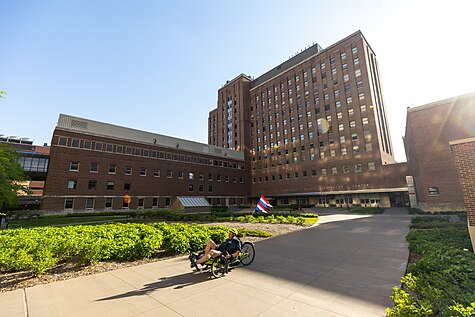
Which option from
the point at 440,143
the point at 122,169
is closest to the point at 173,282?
the point at 440,143

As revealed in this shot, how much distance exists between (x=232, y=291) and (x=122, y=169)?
1585 inches

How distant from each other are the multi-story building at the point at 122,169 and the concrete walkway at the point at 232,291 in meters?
35.2

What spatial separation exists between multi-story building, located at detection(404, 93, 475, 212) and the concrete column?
24.3m

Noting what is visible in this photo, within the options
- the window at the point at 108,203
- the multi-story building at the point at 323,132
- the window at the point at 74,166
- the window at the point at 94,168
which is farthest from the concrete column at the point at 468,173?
the window at the point at 74,166

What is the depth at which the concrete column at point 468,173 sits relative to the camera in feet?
23.7

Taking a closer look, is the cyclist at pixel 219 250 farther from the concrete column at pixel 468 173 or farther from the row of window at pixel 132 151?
the row of window at pixel 132 151

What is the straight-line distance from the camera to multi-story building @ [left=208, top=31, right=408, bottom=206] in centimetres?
4088

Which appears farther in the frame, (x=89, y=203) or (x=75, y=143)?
(x=89, y=203)

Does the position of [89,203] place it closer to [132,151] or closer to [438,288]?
[132,151]

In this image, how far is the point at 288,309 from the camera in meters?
4.34

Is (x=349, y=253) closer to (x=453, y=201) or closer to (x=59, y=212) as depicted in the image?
(x=453, y=201)

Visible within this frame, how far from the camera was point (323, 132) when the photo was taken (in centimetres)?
4794

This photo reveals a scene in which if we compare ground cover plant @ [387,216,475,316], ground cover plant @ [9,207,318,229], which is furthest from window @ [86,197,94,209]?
ground cover plant @ [387,216,475,316]

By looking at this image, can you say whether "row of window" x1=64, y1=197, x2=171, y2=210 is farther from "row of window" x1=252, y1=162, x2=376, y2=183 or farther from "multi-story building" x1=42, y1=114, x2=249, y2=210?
"row of window" x1=252, y1=162, x2=376, y2=183
